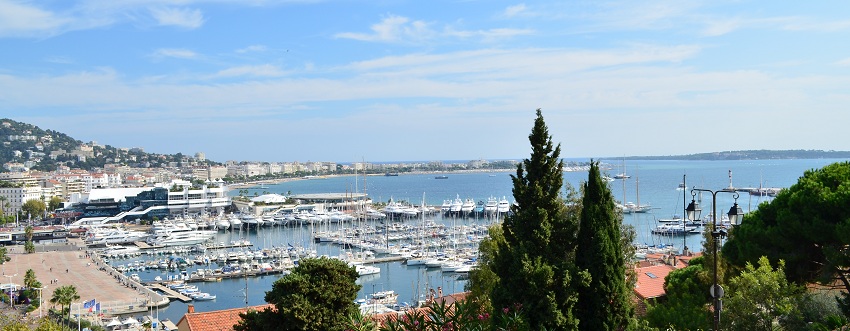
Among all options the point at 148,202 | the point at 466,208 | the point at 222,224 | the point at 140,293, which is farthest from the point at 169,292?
the point at 466,208

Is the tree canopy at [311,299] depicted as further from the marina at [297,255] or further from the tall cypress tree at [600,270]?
the marina at [297,255]

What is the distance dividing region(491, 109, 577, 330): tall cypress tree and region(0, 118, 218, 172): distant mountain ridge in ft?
467

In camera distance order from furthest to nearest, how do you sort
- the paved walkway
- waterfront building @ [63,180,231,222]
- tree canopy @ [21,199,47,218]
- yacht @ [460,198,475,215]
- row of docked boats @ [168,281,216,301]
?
yacht @ [460,198,475,215]
tree canopy @ [21,199,47,218]
waterfront building @ [63,180,231,222]
row of docked boats @ [168,281,216,301]
the paved walkway

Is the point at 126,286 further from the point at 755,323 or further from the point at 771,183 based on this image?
the point at 771,183

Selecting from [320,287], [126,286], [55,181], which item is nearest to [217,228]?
[126,286]

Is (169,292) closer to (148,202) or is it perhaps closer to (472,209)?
(148,202)

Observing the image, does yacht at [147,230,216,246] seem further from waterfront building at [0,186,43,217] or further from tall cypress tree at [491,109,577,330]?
tall cypress tree at [491,109,577,330]

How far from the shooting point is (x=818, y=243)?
10328 mm

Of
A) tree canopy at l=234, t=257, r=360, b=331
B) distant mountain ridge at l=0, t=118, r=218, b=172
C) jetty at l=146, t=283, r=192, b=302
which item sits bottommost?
jetty at l=146, t=283, r=192, b=302

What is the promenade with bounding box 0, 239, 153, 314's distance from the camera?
30.3 meters

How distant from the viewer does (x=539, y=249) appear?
931 cm

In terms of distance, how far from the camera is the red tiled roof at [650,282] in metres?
15.1

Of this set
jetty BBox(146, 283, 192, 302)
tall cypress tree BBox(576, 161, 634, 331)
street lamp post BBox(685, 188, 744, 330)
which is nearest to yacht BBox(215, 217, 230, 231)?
jetty BBox(146, 283, 192, 302)

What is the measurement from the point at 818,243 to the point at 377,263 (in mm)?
34914
